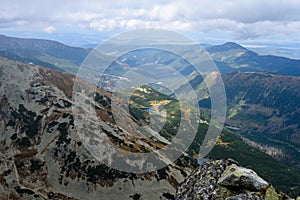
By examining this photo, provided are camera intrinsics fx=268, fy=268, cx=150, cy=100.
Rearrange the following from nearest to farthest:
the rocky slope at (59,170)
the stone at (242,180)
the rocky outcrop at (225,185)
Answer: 1. the rocky outcrop at (225,185)
2. the stone at (242,180)
3. the rocky slope at (59,170)

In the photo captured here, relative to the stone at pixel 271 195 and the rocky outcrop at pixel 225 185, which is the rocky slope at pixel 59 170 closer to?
the rocky outcrop at pixel 225 185

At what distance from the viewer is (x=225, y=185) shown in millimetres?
35344

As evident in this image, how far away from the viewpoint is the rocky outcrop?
32375mm

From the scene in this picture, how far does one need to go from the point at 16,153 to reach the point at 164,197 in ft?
278

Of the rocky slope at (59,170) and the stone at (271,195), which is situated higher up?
the stone at (271,195)

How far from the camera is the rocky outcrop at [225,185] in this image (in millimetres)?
32375

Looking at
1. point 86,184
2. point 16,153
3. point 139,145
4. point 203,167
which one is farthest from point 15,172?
point 203,167

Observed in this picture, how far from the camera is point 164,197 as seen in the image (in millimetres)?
125500

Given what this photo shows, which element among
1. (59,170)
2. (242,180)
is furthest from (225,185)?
(59,170)

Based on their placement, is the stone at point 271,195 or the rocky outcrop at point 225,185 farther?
the rocky outcrop at point 225,185

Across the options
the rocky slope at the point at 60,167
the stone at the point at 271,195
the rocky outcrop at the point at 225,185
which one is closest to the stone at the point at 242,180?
the rocky outcrop at the point at 225,185

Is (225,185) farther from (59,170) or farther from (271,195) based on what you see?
(59,170)

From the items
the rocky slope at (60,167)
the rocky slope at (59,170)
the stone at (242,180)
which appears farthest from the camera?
the rocky slope at (60,167)

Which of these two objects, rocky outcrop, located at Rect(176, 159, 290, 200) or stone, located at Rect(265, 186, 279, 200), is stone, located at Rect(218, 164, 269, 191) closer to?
rocky outcrop, located at Rect(176, 159, 290, 200)
